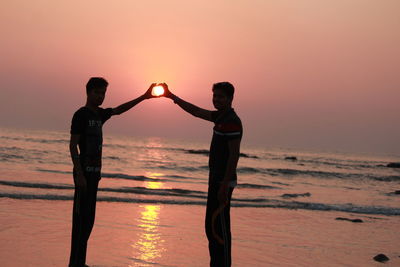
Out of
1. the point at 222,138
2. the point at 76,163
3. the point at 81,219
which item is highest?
the point at 222,138

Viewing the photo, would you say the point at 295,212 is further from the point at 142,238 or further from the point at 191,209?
the point at 142,238

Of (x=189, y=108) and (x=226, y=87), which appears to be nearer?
(x=226, y=87)

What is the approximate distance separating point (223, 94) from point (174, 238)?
4.19m

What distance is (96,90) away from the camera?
237 inches

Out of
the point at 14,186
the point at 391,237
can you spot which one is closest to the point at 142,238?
the point at 391,237

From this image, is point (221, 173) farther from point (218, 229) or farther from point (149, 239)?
point (149, 239)

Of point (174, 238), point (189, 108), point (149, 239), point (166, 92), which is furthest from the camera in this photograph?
point (174, 238)

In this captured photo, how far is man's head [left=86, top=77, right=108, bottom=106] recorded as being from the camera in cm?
600

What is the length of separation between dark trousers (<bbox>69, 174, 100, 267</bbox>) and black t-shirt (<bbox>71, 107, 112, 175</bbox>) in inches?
6.3

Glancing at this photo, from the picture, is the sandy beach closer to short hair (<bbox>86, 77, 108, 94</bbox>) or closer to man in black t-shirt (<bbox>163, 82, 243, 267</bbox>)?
man in black t-shirt (<bbox>163, 82, 243, 267</bbox>)

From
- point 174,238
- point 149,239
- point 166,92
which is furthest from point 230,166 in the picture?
point 174,238

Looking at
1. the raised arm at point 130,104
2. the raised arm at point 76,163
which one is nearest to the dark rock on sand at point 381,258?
the raised arm at point 130,104

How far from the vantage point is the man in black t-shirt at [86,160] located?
589cm

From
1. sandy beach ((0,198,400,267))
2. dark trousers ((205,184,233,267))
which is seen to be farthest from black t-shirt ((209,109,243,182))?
sandy beach ((0,198,400,267))
